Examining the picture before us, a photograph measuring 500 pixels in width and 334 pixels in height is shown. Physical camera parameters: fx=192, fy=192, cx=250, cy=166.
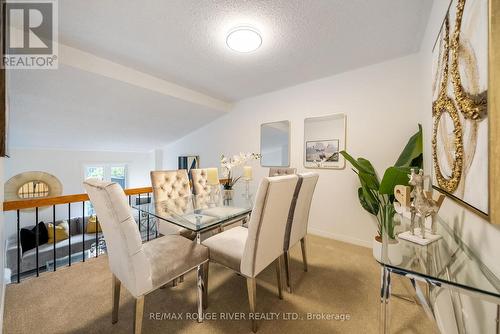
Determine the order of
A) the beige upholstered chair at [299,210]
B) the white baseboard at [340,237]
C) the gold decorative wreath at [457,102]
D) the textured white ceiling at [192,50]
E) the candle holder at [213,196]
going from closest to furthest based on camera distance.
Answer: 1. the gold decorative wreath at [457,102]
2. the beige upholstered chair at [299,210]
3. the textured white ceiling at [192,50]
4. the candle holder at [213,196]
5. the white baseboard at [340,237]

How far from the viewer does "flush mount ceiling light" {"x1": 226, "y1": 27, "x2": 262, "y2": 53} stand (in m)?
1.84

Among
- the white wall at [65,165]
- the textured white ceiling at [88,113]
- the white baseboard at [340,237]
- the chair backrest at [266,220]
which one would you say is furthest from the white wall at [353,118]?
the white wall at [65,165]

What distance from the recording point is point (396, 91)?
7.73 ft

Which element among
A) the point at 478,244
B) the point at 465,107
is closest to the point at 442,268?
the point at 478,244

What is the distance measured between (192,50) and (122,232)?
81.5 inches

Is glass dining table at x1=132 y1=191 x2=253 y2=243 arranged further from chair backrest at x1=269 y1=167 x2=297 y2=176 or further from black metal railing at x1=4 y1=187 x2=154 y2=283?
chair backrest at x1=269 y1=167 x2=297 y2=176

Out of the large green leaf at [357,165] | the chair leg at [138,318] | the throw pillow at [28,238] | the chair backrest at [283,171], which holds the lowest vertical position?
the throw pillow at [28,238]

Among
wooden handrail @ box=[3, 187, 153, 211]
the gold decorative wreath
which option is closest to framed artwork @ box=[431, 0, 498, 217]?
the gold decorative wreath

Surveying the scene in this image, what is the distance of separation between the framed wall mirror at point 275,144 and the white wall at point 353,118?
10 cm

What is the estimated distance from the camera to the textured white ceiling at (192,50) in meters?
1.64

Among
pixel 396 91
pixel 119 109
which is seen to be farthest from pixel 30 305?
pixel 396 91

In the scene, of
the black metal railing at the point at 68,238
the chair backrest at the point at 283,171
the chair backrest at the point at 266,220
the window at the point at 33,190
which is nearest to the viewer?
the chair backrest at the point at 266,220

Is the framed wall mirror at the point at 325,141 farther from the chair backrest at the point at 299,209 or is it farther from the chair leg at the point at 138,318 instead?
the chair leg at the point at 138,318

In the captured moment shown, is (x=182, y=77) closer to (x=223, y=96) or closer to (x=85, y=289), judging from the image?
(x=223, y=96)
